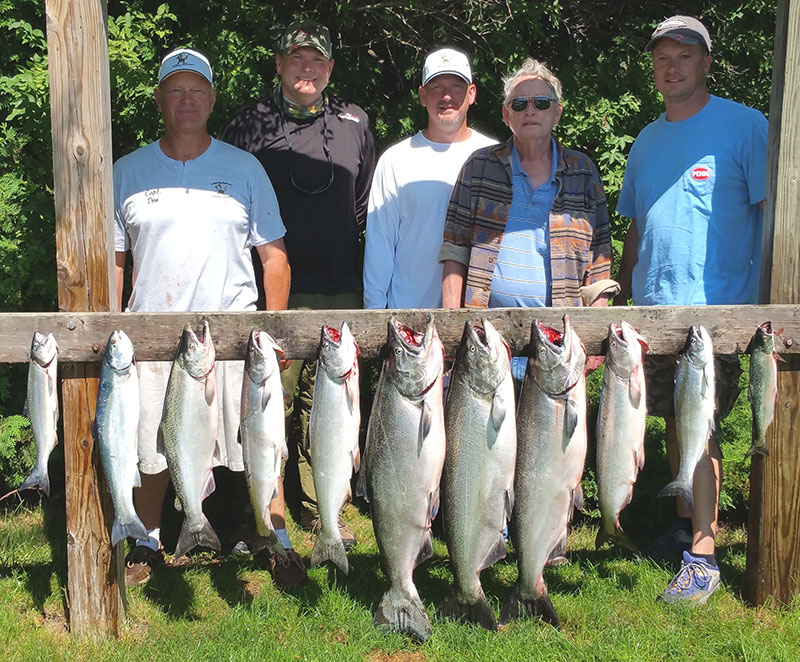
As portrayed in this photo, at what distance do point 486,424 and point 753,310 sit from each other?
1.37 metres

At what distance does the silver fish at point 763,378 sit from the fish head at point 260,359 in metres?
2.10

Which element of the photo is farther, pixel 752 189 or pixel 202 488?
pixel 752 189

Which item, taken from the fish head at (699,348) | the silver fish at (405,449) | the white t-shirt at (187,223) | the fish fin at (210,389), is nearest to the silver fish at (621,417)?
the fish head at (699,348)

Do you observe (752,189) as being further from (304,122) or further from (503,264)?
(304,122)

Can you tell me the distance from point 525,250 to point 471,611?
5.67 feet

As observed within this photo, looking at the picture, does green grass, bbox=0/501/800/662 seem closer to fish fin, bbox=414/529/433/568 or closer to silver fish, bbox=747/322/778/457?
fish fin, bbox=414/529/433/568

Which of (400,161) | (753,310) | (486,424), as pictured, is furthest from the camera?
(400,161)

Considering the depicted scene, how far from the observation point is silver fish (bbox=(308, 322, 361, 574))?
3498 millimetres

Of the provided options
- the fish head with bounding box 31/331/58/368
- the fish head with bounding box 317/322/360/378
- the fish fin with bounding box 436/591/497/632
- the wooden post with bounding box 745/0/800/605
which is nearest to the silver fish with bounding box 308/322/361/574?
the fish head with bounding box 317/322/360/378

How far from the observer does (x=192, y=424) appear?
11.7 feet

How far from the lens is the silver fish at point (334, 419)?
350 cm

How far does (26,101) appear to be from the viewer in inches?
214

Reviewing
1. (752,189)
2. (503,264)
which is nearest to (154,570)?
(503,264)

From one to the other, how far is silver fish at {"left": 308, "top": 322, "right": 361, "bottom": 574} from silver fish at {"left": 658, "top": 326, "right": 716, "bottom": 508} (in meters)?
1.36
